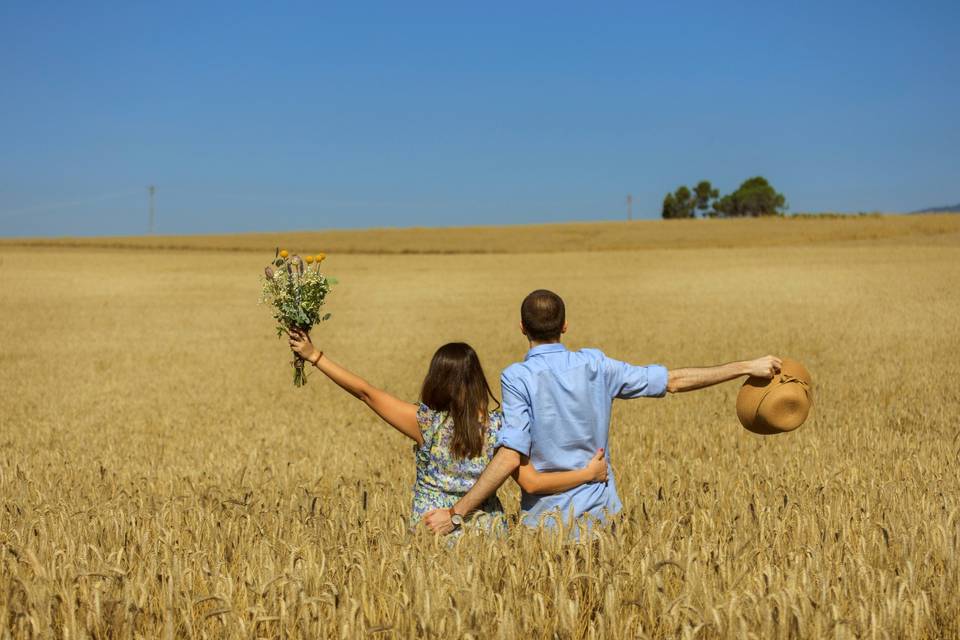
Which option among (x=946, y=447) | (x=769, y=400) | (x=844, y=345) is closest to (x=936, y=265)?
(x=844, y=345)

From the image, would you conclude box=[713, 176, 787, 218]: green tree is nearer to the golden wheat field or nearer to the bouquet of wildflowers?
the golden wheat field

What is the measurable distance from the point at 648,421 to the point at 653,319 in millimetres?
15049

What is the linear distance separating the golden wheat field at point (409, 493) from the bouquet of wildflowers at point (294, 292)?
1.05 meters

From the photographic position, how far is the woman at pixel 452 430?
4016 millimetres

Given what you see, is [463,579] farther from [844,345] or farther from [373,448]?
[844,345]

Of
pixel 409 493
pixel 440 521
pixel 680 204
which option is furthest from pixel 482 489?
pixel 680 204

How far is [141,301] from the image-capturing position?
32969mm

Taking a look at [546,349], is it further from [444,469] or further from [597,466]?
[444,469]

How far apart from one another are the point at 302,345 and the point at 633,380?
5.17ft

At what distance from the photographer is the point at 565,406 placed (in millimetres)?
4012

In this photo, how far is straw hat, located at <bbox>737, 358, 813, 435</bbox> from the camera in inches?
172

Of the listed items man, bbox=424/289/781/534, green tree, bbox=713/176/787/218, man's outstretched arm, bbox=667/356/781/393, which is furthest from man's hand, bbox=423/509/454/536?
green tree, bbox=713/176/787/218

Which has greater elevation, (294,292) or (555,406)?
(294,292)

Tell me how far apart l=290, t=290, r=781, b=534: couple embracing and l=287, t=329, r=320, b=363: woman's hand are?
7.9 inches
